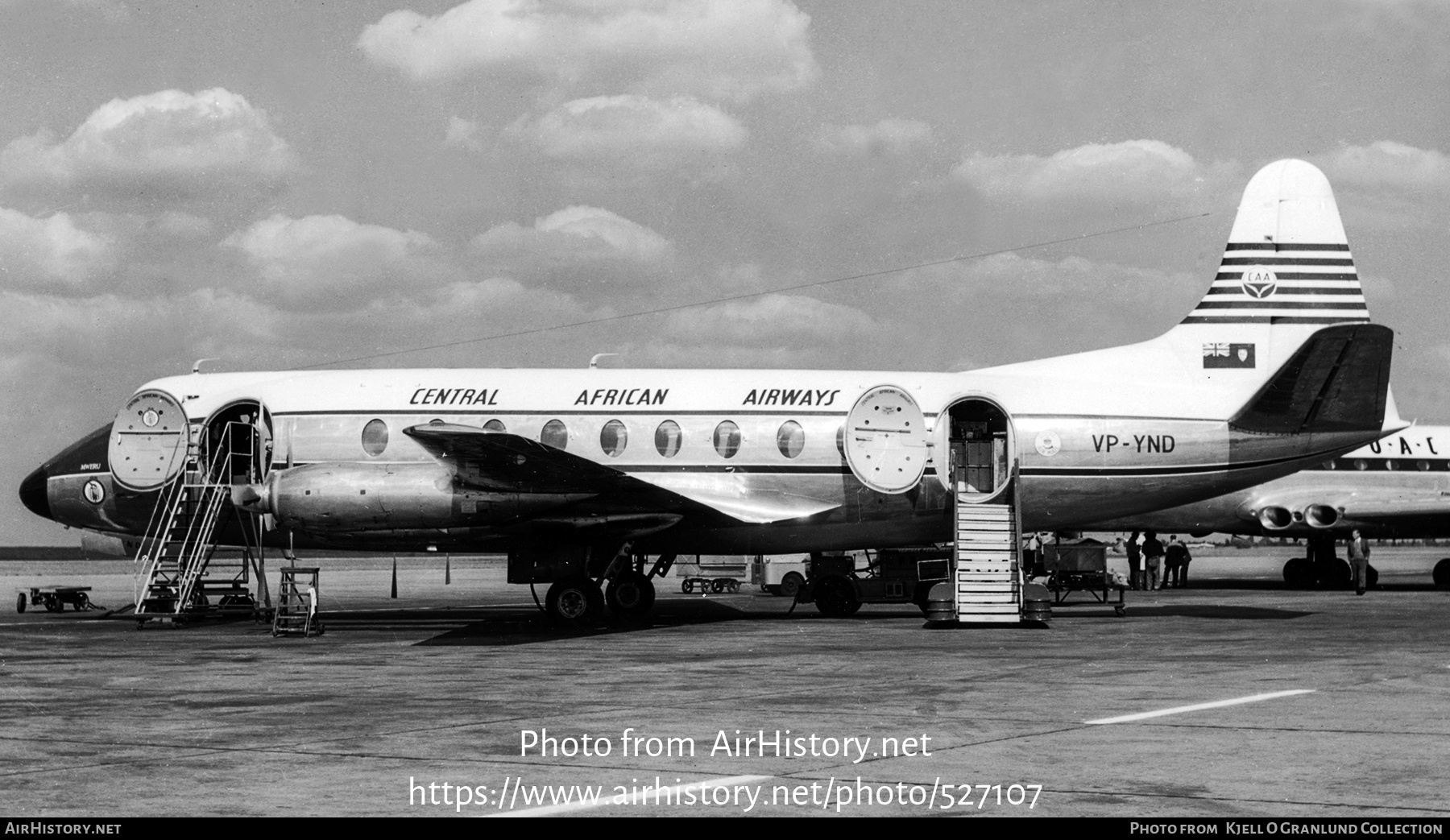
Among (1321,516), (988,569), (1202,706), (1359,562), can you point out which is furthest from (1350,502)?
(1202,706)

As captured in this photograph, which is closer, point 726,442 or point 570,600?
point 570,600

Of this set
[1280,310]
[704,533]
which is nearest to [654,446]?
[704,533]

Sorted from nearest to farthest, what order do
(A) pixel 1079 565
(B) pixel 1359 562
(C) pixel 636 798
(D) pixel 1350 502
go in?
1. (C) pixel 636 798
2. (A) pixel 1079 565
3. (B) pixel 1359 562
4. (D) pixel 1350 502

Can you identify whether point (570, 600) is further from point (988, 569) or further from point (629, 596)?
point (988, 569)

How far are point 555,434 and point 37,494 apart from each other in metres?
10.3

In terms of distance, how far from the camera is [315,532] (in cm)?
2294

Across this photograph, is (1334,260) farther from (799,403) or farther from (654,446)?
(654,446)

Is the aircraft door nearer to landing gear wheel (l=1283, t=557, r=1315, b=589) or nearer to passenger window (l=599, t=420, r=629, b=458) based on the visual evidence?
passenger window (l=599, t=420, r=629, b=458)

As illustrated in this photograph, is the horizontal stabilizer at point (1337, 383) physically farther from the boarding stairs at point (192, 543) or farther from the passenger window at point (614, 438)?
the boarding stairs at point (192, 543)

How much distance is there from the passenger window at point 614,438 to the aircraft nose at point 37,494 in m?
10.8

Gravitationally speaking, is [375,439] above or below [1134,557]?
above

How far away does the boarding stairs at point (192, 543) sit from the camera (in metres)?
25.4

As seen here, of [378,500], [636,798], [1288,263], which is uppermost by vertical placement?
[1288,263]

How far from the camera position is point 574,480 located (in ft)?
76.2
